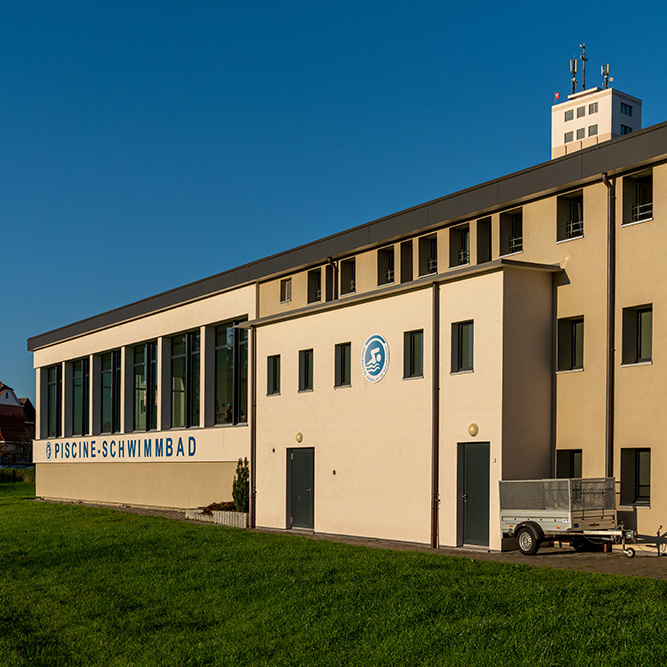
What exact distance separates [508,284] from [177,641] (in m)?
10.4

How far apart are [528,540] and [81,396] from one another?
32652mm

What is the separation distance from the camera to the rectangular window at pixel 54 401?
49.5 m

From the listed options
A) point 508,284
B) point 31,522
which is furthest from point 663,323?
point 31,522

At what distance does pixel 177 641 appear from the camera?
520 inches

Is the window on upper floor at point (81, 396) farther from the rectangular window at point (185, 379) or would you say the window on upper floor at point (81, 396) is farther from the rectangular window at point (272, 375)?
the rectangular window at point (272, 375)

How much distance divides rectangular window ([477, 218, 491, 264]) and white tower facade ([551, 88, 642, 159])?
83.2 meters

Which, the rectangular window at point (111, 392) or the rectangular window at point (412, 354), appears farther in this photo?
the rectangular window at point (111, 392)

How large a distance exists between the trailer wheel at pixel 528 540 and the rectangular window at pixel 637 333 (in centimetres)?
388

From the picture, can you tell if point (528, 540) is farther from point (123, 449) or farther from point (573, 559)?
point (123, 449)

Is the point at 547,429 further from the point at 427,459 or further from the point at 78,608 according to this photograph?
the point at 78,608

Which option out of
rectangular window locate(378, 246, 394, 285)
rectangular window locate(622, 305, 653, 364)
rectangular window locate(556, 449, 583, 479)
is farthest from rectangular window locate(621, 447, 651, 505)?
rectangular window locate(378, 246, 394, 285)

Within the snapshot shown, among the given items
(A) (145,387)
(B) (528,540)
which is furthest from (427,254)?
(A) (145,387)

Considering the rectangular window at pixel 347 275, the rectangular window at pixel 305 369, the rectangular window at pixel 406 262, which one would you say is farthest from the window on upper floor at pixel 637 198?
the rectangular window at pixel 305 369

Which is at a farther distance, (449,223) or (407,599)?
(449,223)
